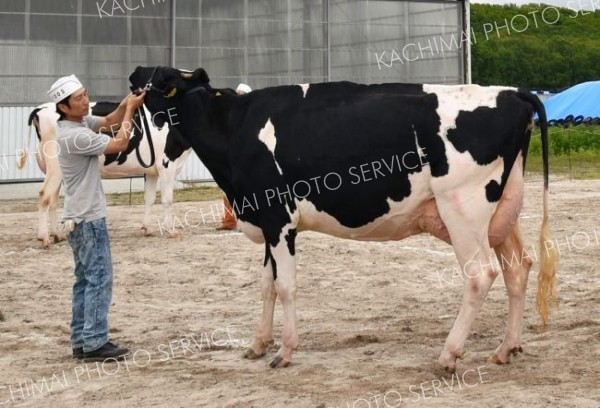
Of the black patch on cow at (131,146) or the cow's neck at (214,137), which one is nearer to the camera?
the cow's neck at (214,137)

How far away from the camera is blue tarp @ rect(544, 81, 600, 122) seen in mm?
46188

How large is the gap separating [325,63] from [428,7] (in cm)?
398

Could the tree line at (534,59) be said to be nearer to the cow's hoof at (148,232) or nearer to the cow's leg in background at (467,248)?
the cow's hoof at (148,232)

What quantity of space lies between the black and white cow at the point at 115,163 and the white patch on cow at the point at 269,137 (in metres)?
6.67

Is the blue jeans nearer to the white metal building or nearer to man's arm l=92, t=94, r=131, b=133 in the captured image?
Result: man's arm l=92, t=94, r=131, b=133

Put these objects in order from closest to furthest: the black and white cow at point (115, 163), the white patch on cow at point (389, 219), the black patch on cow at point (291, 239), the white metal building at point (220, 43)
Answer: the white patch on cow at point (389, 219), the black patch on cow at point (291, 239), the black and white cow at point (115, 163), the white metal building at point (220, 43)

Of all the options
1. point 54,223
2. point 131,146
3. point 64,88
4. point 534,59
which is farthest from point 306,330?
point 534,59

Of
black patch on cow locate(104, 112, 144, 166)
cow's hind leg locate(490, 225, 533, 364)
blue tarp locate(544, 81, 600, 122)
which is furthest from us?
blue tarp locate(544, 81, 600, 122)

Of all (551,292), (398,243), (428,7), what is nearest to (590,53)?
(428,7)

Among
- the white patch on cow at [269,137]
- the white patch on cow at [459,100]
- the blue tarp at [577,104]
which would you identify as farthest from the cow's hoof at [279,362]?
the blue tarp at [577,104]

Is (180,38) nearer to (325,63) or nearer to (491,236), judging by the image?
(325,63)

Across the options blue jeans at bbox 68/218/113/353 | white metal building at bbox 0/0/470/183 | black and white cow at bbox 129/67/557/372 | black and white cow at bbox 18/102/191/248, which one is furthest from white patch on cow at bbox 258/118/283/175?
white metal building at bbox 0/0/470/183

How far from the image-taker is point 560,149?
35.4 meters

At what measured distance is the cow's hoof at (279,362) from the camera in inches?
287
